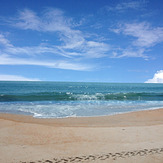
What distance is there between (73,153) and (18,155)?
1.81 metres

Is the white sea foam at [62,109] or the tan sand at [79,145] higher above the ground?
the tan sand at [79,145]

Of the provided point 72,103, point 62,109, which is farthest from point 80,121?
point 72,103

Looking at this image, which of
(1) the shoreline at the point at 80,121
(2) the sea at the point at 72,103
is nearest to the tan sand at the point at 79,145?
(1) the shoreline at the point at 80,121

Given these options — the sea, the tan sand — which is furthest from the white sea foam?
the tan sand

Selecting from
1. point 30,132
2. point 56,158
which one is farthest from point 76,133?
point 56,158

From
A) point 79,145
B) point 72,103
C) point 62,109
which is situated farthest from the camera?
point 72,103

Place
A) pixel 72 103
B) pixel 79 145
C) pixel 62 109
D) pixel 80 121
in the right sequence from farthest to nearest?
pixel 72 103 < pixel 62 109 < pixel 80 121 < pixel 79 145

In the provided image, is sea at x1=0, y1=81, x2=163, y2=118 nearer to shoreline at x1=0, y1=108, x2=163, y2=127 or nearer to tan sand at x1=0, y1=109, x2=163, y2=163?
shoreline at x1=0, y1=108, x2=163, y2=127

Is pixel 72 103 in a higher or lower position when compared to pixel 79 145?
lower

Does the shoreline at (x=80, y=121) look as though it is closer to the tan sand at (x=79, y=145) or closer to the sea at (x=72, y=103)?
the sea at (x=72, y=103)

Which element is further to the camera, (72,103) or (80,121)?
(72,103)

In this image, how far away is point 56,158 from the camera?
5.18 metres

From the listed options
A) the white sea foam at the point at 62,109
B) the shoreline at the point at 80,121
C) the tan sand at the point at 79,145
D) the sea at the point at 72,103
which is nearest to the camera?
the tan sand at the point at 79,145

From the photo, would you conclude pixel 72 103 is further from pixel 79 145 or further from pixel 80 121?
pixel 79 145
